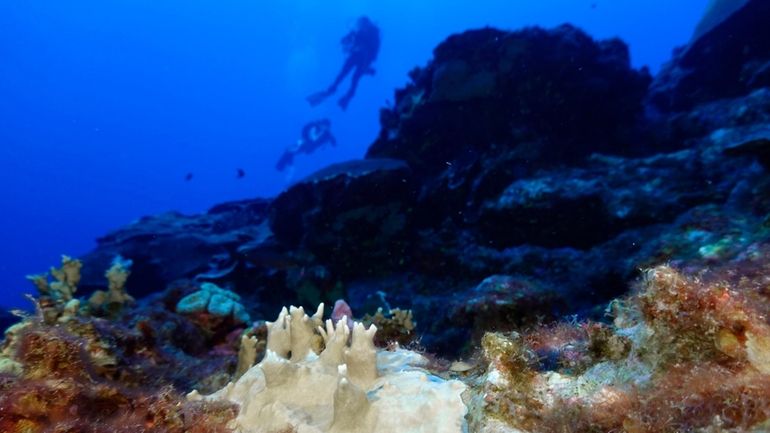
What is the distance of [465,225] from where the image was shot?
1018 centimetres

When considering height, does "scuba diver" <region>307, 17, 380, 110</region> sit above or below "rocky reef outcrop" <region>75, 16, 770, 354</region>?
above

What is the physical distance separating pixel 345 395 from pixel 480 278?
7041 millimetres

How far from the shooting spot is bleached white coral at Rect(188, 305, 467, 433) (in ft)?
7.60

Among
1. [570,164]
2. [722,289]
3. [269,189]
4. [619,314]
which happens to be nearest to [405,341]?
[619,314]

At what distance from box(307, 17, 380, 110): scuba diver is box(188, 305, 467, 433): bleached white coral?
23119 millimetres

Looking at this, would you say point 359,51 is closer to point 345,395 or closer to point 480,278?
point 480,278

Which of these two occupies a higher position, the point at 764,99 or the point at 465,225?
the point at 764,99

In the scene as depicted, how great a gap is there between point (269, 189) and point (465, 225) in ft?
461

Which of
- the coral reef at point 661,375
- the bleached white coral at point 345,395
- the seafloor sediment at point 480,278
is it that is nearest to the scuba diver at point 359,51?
the seafloor sediment at point 480,278

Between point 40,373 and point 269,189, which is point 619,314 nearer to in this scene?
point 40,373

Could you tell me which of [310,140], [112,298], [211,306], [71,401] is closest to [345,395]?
[71,401]

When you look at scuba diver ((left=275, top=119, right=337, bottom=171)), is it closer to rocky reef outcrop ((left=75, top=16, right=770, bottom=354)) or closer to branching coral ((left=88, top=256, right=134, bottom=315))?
rocky reef outcrop ((left=75, top=16, right=770, bottom=354))

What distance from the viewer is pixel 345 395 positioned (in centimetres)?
228

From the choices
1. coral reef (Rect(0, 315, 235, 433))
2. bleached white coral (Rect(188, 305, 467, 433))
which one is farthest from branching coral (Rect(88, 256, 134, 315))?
bleached white coral (Rect(188, 305, 467, 433))
